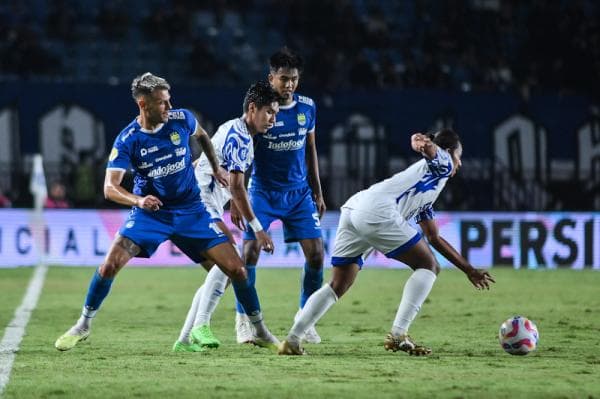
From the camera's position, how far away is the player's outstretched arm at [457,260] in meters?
8.66

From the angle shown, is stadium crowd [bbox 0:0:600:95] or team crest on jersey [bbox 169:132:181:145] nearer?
team crest on jersey [bbox 169:132:181:145]

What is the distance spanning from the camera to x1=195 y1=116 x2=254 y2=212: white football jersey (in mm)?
9016

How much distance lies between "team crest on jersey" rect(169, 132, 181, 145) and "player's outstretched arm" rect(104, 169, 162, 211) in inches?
17.9

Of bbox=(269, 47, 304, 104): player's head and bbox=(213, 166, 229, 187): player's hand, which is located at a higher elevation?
bbox=(269, 47, 304, 104): player's head

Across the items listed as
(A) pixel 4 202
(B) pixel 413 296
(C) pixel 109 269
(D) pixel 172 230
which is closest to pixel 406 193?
(B) pixel 413 296

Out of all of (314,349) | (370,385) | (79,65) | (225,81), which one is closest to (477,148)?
(225,81)

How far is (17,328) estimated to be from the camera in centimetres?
1107

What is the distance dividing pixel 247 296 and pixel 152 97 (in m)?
1.68

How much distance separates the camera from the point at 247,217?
29.2 ft

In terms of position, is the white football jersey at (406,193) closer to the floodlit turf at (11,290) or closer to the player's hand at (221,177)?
the player's hand at (221,177)

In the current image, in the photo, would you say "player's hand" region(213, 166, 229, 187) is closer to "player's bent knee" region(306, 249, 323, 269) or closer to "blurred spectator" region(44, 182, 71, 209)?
"player's bent knee" region(306, 249, 323, 269)

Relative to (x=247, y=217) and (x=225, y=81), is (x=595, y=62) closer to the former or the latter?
(x=225, y=81)

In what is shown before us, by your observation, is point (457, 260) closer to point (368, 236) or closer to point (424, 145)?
point (368, 236)

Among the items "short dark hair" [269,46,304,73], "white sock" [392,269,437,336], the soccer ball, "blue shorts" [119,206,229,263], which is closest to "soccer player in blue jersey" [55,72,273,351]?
"blue shorts" [119,206,229,263]
